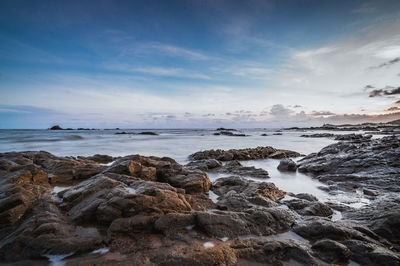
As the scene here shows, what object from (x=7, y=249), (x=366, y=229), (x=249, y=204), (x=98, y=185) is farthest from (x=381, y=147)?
(x=7, y=249)

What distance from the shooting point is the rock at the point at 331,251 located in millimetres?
3031

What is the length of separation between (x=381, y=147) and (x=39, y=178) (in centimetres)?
1577

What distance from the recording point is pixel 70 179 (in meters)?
7.41

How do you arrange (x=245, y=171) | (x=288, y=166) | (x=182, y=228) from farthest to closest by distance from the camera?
(x=288, y=166)
(x=245, y=171)
(x=182, y=228)

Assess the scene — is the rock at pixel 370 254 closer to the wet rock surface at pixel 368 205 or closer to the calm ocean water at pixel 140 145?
the wet rock surface at pixel 368 205

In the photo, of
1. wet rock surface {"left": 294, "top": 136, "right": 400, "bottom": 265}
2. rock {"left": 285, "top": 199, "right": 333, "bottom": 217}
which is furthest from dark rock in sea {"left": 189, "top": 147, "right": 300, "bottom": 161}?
rock {"left": 285, "top": 199, "right": 333, "bottom": 217}

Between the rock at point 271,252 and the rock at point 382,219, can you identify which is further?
the rock at point 382,219

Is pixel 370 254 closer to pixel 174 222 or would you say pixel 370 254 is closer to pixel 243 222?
pixel 243 222

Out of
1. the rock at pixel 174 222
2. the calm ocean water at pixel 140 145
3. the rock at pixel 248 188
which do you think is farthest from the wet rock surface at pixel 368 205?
the calm ocean water at pixel 140 145

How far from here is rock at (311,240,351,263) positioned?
303cm

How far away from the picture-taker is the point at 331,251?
3.13 m

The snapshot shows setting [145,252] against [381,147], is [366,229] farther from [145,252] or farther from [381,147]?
[381,147]

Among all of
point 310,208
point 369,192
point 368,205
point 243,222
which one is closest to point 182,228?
point 243,222

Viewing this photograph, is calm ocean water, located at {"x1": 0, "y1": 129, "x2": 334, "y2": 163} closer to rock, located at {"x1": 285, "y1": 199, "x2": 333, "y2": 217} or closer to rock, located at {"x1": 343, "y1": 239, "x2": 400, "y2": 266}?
rock, located at {"x1": 285, "y1": 199, "x2": 333, "y2": 217}
